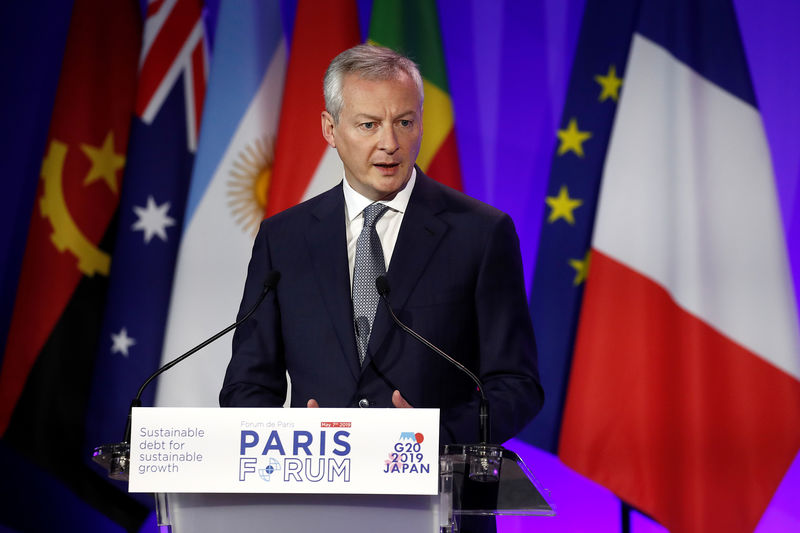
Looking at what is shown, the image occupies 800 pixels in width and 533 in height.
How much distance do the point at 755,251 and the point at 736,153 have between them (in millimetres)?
358

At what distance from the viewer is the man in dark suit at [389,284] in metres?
1.75

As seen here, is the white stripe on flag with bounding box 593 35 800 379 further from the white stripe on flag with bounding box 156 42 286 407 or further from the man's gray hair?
the man's gray hair

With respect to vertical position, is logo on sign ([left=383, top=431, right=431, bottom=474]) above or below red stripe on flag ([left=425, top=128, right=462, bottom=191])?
below

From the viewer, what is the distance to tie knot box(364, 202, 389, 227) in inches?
75.4

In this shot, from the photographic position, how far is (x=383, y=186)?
1.89 m

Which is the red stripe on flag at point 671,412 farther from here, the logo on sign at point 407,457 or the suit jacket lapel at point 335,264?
the logo on sign at point 407,457

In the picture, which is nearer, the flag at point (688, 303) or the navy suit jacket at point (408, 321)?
the navy suit jacket at point (408, 321)

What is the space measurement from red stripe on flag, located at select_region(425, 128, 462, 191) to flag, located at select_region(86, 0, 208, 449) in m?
1.03

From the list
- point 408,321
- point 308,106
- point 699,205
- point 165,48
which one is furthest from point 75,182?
point 699,205

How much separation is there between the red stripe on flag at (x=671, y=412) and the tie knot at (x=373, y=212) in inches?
57.1

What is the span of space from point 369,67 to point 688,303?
1745 mm

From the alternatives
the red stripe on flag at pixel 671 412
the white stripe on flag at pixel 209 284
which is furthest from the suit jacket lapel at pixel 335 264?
the red stripe on flag at pixel 671 412

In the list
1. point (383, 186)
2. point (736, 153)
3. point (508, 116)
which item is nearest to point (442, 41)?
point (508, 116)

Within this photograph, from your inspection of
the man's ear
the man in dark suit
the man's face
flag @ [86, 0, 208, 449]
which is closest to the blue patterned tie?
the man in dark suit
